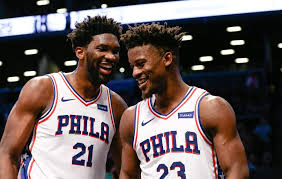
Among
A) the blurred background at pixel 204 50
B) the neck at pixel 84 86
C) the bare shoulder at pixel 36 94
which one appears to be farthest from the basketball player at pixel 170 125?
the blurred background at pixel 204 50

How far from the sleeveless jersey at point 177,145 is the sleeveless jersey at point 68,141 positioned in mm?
504

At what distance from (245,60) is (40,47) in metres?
7.51

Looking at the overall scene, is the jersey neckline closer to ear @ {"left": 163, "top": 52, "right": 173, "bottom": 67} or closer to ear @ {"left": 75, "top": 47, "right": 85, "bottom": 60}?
ear @ {"left": 163, "top": 52, "right": 173, "bottom": 67}

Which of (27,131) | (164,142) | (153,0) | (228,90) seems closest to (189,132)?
(164,142)

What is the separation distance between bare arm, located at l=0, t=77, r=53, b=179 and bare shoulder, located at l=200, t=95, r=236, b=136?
4.74ft

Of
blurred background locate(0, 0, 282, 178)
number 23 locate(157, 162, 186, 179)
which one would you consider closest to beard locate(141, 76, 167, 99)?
number 23 locate(157, 162, 186, 179)

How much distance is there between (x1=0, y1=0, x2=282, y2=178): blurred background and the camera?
12105 millimetres

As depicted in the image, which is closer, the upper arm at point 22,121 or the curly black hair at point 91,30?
the upper arm at point 22,121

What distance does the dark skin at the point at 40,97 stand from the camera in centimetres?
392

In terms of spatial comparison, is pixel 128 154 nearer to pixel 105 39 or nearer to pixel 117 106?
pixel 117 106

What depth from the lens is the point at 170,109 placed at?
3.73 meters

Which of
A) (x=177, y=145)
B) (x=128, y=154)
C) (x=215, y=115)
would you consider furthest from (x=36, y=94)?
(x=215, y=115)

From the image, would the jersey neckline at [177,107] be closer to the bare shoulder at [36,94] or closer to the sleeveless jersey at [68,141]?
the sleeveless jersey at [68,141]

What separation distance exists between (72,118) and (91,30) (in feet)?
2.82
